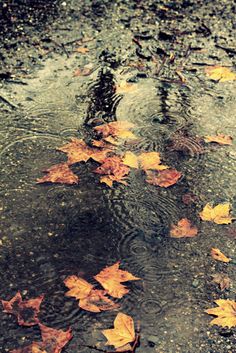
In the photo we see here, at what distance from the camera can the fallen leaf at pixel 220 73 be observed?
4.48 m

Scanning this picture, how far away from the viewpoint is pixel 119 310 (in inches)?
105

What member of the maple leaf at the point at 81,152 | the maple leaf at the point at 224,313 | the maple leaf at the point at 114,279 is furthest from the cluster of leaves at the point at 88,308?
the maple leaf at the point at 81,152

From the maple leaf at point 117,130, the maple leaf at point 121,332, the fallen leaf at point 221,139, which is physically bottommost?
the maple leaf at point 121,332

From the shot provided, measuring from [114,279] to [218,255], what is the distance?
0.61 meters

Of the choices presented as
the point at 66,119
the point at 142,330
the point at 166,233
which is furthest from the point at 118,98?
the point at 142,330

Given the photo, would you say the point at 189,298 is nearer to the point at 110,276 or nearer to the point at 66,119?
the point at 110,276

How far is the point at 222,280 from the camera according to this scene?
Result: 9.37 feet

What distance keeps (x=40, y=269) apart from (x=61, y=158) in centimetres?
94

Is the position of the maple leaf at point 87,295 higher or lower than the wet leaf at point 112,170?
lower

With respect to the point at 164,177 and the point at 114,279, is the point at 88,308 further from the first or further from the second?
the point at 164,177

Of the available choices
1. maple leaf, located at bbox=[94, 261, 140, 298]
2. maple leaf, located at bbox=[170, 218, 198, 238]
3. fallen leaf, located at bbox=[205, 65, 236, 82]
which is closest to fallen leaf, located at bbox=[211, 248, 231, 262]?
maple leaf, located at bbox=[170, 218, 198, 238]

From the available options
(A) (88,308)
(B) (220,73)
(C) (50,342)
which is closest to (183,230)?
(A) (88,308)

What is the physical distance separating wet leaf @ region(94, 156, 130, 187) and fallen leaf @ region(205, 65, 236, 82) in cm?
142

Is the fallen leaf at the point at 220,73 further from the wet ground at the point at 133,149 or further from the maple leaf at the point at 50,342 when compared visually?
the maple leaf at the point at 50,342
